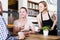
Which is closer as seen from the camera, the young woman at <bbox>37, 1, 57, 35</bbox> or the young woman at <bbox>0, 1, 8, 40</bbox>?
the young woman at <bbox>0, 1, 8, 40</bbox>

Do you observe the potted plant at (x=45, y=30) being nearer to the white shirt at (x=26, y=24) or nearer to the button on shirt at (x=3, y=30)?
the white shirt at (x=26, y=24)

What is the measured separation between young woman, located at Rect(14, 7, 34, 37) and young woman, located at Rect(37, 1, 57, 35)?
21 centimetres

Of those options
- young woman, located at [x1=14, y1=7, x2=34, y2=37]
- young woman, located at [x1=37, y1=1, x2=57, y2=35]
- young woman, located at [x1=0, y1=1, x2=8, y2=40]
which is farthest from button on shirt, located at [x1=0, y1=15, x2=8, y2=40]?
young woman, located at [x1=37, y1=1, x2=57, y2=35]

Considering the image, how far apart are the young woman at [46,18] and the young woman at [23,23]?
0.70 feet

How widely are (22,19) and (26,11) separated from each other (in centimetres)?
18

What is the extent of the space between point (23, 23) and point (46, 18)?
0.47 m

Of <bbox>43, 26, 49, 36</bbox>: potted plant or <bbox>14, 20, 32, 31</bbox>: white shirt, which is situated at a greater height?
<bbox>14, 20, 32, 31</bbox>: white shirt

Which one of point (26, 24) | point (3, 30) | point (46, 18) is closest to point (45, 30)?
point (46, 18)

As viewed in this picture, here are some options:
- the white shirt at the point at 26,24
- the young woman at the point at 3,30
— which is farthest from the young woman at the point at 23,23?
the young woman at the point at 3,30

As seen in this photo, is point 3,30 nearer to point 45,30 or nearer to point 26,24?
point 26,24

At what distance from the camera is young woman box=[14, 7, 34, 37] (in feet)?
9.03

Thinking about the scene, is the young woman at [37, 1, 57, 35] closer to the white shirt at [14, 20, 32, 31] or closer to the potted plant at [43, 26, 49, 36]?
the potted plant at [43, 26, 49, 36]

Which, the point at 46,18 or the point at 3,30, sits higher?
the point at 46,18

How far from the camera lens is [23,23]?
2758 mm
